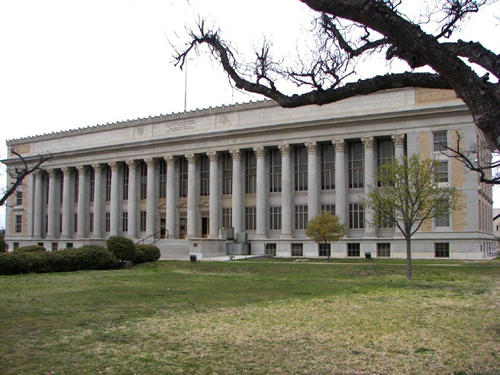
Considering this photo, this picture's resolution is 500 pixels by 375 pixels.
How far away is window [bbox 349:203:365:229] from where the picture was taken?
51.2 m

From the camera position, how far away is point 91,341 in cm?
1020

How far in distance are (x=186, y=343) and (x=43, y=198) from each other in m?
71.1

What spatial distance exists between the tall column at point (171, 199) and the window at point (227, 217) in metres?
6.38

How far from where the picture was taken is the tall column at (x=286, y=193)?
53.8m

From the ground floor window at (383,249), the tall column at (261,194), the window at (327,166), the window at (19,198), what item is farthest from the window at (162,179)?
the ground floor window at (383,249)

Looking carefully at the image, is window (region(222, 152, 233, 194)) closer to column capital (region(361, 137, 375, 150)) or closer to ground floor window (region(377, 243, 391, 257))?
column capital (region(361, 137, 375, 150))

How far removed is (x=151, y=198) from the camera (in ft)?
208

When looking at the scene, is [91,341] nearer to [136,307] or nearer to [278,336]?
[278,336]

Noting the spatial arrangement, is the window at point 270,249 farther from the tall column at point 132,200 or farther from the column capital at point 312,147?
the tall column at point 132,200

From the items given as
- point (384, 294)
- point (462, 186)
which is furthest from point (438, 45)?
point (462, 186)

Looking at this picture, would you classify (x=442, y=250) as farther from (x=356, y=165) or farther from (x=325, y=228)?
(x=325, y=228)

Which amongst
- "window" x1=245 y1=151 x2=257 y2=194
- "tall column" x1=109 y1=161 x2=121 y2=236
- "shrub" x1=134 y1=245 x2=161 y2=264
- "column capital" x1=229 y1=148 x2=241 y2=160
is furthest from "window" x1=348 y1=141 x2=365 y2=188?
"tall column" x1=109 y1=161 x2=121 y2=236

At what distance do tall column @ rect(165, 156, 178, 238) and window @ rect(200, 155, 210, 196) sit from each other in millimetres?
3331

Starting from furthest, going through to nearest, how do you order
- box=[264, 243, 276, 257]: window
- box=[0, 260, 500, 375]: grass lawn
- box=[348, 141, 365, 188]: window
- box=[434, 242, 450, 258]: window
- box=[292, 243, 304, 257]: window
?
box=[264, 243, 276, 257]: window, box=[292, 243, 304, 257]: window, box=[348, 141, 365, 188]: window, box=[434, 242, 450, 258]: window, box=[0, 260, 500, 375]: grass lawn
